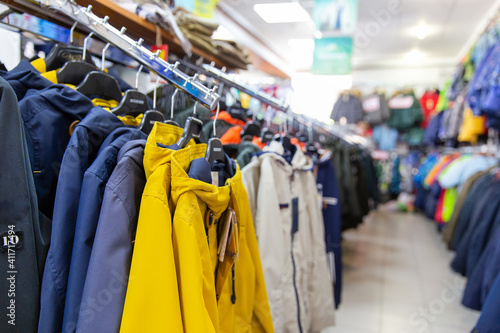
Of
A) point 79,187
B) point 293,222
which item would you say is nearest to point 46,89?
point 79,187

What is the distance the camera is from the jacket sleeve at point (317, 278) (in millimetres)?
1673

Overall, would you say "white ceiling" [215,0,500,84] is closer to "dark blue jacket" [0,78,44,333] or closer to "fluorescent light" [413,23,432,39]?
"fluorescent light" [413,23,432,39]

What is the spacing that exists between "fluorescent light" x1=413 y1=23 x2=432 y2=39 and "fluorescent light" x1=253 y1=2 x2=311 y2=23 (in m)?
1.90

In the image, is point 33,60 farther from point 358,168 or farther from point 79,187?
point 358,168

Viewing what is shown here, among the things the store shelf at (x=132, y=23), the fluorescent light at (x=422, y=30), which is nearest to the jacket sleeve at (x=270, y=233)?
the store shelf at (x=132, y=23)

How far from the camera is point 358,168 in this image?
3170 mm

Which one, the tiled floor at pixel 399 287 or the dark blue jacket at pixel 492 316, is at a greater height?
the dark blue jacket at pixel 492 316

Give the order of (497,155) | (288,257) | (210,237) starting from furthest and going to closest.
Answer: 1. (497,155)
2. (288,257)
3. (210,237)

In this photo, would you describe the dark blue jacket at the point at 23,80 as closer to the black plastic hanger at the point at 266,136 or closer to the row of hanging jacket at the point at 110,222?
the row of hanging jacket at the point at 110,222

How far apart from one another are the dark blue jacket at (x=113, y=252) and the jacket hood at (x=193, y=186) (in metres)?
0.09

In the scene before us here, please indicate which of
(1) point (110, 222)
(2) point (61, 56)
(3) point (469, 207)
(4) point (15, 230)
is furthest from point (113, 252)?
(3) point (469, 207)

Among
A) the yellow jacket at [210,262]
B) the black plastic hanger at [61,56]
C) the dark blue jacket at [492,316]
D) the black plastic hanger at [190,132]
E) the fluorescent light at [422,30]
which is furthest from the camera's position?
the fluorescent light at [422,30]

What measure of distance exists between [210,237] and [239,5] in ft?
15.7

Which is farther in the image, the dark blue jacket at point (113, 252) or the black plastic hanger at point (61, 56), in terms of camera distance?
the black plastic hanger at point (61, 56)
